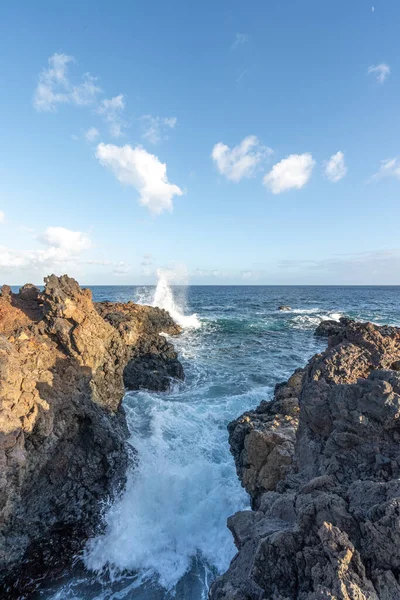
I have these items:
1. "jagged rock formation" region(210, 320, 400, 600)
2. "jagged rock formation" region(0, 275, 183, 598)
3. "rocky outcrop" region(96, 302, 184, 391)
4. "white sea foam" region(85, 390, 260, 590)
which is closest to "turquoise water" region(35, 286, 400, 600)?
"white sea foam" region(85, 390, 260, 590)

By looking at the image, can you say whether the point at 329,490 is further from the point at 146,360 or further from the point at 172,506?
the point at 146,360

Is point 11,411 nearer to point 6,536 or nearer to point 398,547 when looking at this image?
point 6,536

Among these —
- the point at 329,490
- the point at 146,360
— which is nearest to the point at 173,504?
the point at 329,490

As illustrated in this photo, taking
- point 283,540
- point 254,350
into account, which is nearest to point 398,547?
point 283,540

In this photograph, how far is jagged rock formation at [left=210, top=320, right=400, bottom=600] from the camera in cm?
320

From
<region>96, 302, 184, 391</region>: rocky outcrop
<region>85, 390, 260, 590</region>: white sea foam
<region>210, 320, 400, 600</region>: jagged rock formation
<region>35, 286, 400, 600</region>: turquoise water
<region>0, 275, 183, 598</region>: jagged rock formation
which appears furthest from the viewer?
<region>96, 302, 184, 391</region>: rocky outcrop

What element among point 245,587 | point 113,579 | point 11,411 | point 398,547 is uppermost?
point 398,547

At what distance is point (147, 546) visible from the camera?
788 cm

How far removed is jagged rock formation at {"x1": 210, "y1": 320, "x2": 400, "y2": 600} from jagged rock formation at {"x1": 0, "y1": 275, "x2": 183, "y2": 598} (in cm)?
462

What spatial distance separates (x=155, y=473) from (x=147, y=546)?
95.6 inches

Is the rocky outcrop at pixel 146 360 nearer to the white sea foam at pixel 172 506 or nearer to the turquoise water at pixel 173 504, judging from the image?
the turquoise water at pixel 173 504

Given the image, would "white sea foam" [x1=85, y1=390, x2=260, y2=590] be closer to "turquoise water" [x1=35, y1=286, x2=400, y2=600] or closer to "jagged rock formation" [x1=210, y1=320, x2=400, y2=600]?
"turquoise water" [x1=35, y1=286, x2=400, y2=600]

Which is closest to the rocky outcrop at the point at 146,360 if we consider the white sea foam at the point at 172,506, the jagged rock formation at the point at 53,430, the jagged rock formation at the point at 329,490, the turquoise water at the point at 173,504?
the turquoise water at the point at 173,504

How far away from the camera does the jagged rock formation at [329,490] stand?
126 inches
